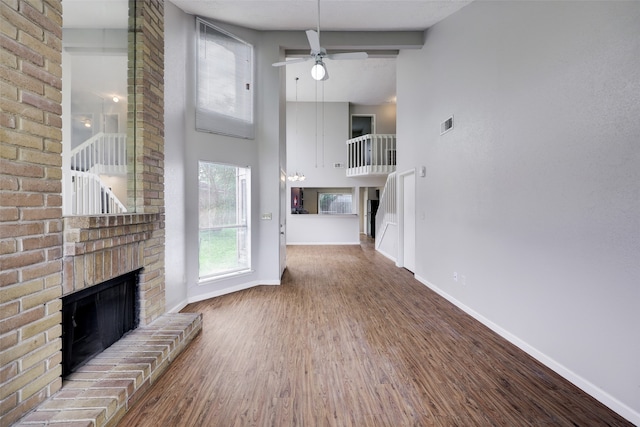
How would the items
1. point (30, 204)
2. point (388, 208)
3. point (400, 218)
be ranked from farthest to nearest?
point (388, 208)
point (400, 218)
point (30, 204)

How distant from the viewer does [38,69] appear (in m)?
1.66

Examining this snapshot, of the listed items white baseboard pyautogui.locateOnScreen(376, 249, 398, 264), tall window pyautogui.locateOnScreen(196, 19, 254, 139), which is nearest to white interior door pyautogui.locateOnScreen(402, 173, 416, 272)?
white baseboard pyautogui.locateOnScreen(376, 249, 398, 264)

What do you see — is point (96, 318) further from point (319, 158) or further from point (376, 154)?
point (319, 158)

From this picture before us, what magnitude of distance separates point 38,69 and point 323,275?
4.70 metres

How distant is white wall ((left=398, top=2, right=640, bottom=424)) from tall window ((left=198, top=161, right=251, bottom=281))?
3.05m

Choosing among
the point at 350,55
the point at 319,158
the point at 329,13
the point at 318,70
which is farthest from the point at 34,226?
the point at 319,158

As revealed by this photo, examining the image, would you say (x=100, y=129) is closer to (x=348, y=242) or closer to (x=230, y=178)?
(x=230, y=178)

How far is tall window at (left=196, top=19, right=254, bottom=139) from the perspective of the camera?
3.97 m

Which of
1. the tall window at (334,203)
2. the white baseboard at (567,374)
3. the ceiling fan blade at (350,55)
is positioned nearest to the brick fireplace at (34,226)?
the ceiling fan blade at (350,55)

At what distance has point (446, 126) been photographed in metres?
4.05

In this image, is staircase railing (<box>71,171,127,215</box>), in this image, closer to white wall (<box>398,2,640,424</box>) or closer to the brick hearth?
the brick hearth

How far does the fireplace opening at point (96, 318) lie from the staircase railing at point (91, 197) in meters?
0.58

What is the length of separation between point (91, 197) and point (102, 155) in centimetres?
38

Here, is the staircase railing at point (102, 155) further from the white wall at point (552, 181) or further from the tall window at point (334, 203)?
the tall window at point (334, 203)
